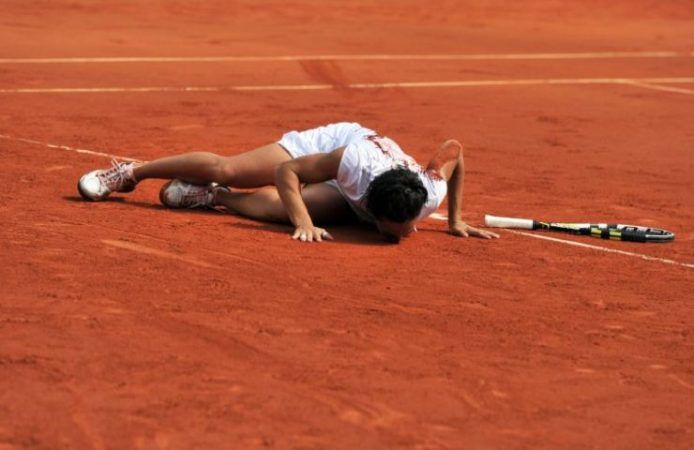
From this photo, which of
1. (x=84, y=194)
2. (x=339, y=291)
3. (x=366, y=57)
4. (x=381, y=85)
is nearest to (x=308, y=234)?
(x=339, y=291)

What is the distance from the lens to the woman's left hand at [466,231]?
975cm

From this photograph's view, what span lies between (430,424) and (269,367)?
937 mm

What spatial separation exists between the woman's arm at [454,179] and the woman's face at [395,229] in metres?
0.41

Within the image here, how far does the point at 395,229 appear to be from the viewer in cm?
919

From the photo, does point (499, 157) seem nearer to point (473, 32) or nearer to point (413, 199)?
point (413, 199)

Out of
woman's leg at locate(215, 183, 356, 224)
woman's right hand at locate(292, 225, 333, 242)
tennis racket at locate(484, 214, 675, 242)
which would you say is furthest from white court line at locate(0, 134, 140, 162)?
tennis racket at locate(484, 214, 675, 242)

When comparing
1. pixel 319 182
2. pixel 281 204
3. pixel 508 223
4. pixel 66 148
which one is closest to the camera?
pixel 319 182

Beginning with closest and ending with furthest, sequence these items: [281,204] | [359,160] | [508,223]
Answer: [359,160] → [281,204] → [508,223]

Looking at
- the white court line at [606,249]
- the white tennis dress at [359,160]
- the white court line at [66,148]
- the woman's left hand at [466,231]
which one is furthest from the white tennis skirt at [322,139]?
the white court line at [66,148]

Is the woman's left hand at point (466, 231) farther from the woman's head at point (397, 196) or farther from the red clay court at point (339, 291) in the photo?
the woman's head at point (397, 196)

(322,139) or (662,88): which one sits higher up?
(662,88)

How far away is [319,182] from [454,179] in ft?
3.22

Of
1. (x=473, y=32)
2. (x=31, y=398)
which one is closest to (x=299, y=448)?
(x=31, y=398)

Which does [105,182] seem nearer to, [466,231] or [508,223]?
[466,231]
